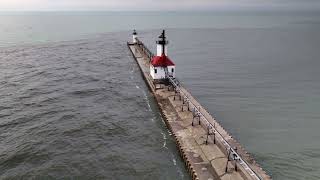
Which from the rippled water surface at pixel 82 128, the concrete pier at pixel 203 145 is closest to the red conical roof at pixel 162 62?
the concrete pier at pixel 203 145

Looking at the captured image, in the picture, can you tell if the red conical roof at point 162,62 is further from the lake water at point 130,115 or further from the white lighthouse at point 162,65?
the lake water at point 130,115

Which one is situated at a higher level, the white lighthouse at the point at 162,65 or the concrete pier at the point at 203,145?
the white lighthouse at the point at 162,65

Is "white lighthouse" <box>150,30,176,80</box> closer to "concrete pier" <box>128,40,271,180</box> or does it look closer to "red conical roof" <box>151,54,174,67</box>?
"red conical roof" <box>151,54,174,67</box>

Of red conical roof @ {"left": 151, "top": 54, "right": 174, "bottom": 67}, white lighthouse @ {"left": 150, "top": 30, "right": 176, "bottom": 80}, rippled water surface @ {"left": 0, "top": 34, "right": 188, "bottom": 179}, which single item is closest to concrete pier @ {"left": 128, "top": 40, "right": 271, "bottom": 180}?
rippled water surface @ {"left": 0, "top": 34, "right": 188, "bottom": 179}

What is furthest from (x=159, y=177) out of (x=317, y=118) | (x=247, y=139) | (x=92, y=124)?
(x=317, y=118)

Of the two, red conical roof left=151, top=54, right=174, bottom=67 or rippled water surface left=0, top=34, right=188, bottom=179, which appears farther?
red conical roof left=151, top=54, right=174, bottom=67

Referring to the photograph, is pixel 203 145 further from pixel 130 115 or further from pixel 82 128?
pixel 82 128

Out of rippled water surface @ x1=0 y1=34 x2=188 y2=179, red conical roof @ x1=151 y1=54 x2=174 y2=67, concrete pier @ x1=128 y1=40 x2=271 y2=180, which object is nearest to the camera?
concrete pier @ x1=128 y1=40 x2=271 y2=180

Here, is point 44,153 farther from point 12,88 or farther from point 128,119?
point 12,88

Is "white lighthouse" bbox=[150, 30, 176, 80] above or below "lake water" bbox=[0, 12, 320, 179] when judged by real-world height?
above

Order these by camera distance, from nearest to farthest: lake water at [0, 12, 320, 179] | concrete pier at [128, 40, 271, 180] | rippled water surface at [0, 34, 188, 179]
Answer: concrete pier at [128, 40, 271, 180], rippled water surface at [0, 34, 188, 179], lake water at [0, 12, 320, 179]
